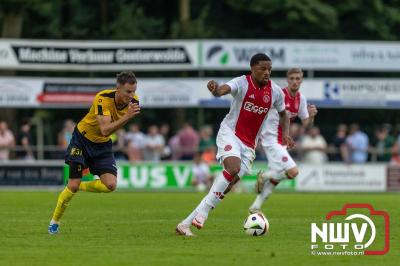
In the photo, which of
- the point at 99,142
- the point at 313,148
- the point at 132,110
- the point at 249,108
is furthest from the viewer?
the point at 313,148

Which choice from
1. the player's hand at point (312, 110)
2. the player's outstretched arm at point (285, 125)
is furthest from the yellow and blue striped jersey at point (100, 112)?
the player's hand at point (312, 110)

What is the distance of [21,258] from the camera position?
408 inches

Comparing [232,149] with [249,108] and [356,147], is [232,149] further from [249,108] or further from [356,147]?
[356,147]

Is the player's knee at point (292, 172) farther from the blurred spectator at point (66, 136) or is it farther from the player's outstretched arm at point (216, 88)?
the blurred spectator at point (66, 136)

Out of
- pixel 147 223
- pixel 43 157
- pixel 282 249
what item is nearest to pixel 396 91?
pixel 43 157

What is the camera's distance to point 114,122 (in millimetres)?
12742

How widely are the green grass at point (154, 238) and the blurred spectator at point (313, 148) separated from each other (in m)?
10.3

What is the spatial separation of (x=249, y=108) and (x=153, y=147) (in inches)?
680

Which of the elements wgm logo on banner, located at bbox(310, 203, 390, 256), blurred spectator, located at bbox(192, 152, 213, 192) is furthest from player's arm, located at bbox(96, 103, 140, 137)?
blurred spectator, located at bbox(192, 152, 213, 192)

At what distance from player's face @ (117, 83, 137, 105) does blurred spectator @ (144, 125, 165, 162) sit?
17543 mm

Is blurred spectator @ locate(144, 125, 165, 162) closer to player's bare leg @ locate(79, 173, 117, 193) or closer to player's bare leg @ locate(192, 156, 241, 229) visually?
player's bare leg @ locate(79, 173, 117, 193)

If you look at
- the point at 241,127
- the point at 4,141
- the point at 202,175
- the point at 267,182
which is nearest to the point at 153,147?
the point at 202,175

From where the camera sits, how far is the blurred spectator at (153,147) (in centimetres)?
3056

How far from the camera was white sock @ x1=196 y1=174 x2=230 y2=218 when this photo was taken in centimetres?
1288
